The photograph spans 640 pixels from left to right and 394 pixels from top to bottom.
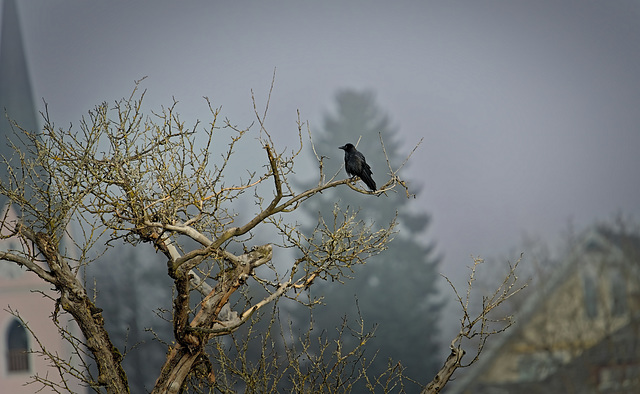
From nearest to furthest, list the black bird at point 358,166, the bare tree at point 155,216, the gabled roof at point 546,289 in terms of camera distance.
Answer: the bare tree at point 155,216
the black bird at point 358,166
the gabled roof at point 546,289

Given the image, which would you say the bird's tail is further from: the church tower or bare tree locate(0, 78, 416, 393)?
the church tower

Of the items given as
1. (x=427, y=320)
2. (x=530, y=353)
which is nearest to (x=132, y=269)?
(x=427, y=320)

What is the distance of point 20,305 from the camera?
77.7ft

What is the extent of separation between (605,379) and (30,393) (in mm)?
14828

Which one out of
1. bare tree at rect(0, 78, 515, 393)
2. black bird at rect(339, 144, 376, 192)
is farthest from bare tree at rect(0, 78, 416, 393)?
black bird at rect(339, 144, 376, 192)

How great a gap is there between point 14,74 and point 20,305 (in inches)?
374

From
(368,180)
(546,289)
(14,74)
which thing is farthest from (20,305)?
(368,180)

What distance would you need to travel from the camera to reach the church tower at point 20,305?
21.9 meters

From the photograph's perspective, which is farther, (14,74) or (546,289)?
(14,74)

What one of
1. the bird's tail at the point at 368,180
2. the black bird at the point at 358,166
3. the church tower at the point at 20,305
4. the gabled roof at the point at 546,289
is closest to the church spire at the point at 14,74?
the church tower at the point at 20,305

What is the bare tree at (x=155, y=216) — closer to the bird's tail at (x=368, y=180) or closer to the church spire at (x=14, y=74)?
the bird's tail at (x=368, y=180)

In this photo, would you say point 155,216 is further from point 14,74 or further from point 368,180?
point 14,74

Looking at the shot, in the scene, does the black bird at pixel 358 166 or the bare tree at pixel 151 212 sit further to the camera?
the black bird at pixel 358 166

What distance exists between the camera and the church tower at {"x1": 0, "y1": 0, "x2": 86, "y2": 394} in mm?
21891
